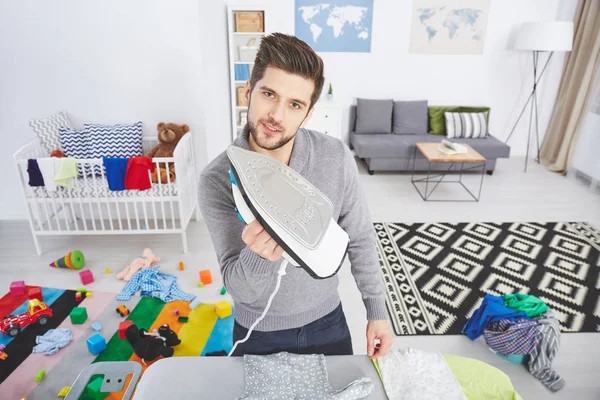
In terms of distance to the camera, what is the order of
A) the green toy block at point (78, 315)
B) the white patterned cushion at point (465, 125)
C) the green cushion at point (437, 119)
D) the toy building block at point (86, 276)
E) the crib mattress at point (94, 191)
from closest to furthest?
the green toy block at point (78, 315) → the toy building block at point (86, 276) → the crib mattress at point (94, 191) → the white patterned cushion at point (465, 125) → the green cushion at point (437, 119)

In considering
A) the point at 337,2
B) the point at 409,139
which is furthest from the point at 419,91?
the point at 337,2

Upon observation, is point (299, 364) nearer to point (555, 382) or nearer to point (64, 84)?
point (555, 382)

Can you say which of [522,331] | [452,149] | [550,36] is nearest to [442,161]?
[452,149]

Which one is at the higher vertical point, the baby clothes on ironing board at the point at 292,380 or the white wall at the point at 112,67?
the white wall at the point at 112,67

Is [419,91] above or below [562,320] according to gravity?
above

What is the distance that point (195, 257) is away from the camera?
271 centimetres

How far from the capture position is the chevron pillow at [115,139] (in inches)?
113

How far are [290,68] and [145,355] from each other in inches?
60.0

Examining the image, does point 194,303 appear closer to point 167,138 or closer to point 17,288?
point 17,288

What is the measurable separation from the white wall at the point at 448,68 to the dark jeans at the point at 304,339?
3839 mm

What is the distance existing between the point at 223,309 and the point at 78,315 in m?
0.74

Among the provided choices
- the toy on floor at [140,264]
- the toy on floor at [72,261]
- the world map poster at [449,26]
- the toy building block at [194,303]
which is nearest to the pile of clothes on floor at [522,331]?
the toy building block at [194,303]

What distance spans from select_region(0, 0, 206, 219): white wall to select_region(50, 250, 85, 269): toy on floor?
1.03 metres

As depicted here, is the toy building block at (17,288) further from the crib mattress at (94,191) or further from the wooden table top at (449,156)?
the wooden table top at (449,156)
